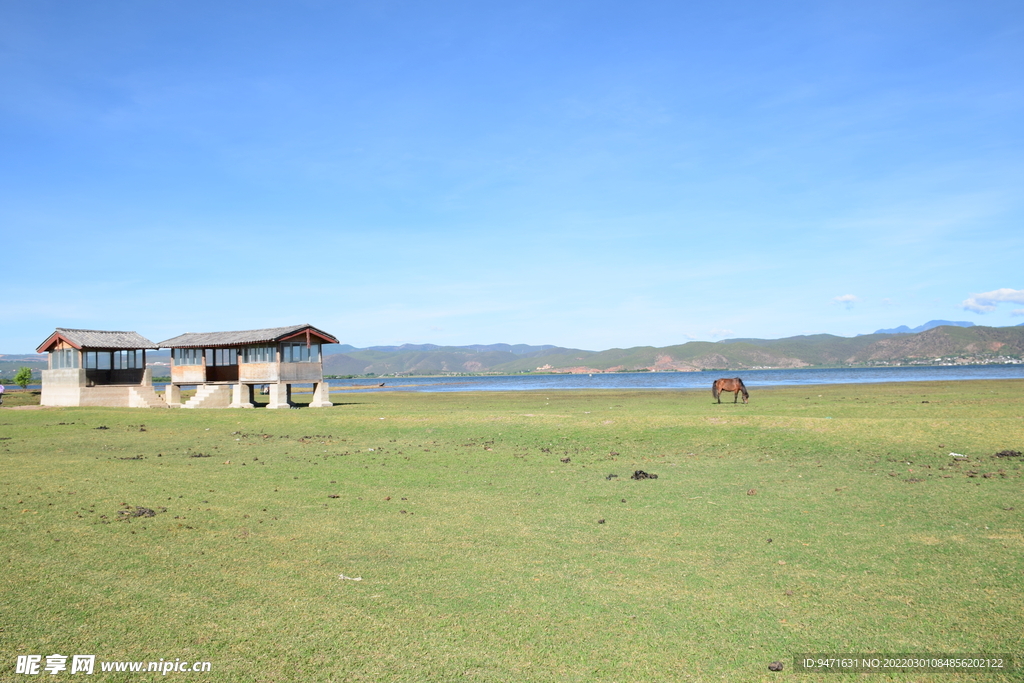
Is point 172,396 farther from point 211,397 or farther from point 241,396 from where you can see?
point 241,396

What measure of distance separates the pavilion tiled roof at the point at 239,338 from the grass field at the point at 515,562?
22778 millimetres

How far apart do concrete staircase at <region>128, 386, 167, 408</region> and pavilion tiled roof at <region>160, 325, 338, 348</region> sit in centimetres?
332

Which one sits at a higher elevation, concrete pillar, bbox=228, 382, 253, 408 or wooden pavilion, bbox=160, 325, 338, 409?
wooden pavilion, bbox=160, 325, 338, 409

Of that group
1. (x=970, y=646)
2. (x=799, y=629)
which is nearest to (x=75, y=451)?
(x=799, y=629)

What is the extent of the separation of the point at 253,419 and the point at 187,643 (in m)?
25.7

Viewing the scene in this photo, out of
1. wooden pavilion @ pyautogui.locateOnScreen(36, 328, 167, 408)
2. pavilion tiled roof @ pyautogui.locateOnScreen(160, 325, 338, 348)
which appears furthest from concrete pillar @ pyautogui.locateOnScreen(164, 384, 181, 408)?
pavilion tiled roof @ pyautogui.locateOnScreen(160, 325, 338, 348)

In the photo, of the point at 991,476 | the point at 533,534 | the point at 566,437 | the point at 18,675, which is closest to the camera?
the point at 18,675

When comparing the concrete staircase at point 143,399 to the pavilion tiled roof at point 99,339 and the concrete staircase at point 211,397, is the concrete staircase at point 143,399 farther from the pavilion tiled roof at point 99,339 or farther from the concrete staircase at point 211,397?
the pavilion tiled roof at point 99,339

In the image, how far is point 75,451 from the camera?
715 inches

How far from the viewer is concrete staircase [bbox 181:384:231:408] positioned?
39750 mm

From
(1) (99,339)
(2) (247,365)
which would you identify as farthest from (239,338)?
(1) (99,339)

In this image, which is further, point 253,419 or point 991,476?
point 253,419

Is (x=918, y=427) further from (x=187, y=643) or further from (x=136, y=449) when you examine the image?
(x=136, y=449)

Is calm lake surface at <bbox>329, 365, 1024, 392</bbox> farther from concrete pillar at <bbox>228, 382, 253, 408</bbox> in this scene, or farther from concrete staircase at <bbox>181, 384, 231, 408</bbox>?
concrete staircase at <bbox>181, 384, 231, 408</bbox>
